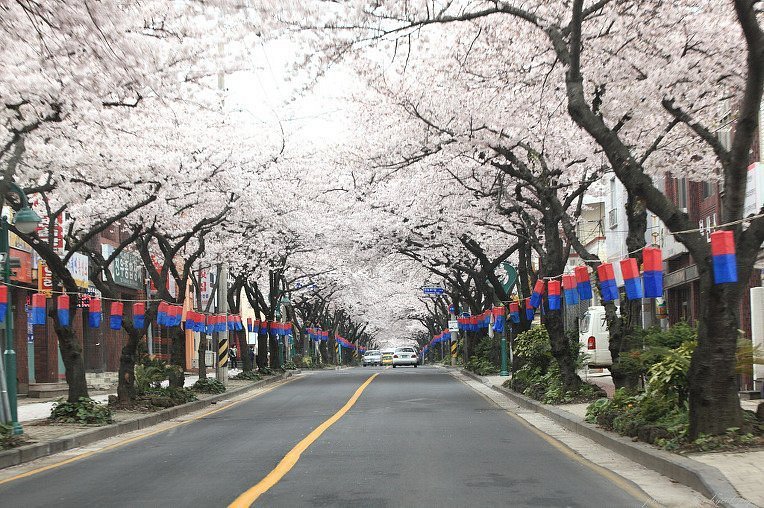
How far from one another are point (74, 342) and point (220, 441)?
5916 millimetres

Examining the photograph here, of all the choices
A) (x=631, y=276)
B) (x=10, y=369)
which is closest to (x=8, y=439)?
(x=10, y=369)

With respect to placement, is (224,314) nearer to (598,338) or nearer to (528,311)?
(528,311)

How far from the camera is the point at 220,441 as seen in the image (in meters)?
15.6

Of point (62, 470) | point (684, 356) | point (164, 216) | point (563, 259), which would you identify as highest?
point (164, 216)

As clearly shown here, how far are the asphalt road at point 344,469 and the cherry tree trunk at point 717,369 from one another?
60.6 inches

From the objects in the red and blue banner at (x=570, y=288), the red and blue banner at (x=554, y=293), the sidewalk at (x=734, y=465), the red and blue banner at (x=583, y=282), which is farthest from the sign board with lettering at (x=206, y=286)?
the sidewalk at (x=734, y=465)

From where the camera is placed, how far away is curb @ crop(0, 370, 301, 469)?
13.6 metres

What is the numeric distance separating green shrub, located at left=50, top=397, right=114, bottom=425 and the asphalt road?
157cm

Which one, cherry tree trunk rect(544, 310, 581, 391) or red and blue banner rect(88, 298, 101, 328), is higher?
red and blue banner rect(88, 298, 101, 328)

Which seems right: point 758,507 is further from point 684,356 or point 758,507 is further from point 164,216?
point 164,216

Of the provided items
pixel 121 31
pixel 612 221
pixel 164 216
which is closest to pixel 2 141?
pixel 121 31

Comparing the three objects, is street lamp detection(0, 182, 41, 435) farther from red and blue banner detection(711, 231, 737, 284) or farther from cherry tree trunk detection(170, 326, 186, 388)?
red and blue banner detection(711, 231, 737, 284)

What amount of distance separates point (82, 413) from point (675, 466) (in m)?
12.4

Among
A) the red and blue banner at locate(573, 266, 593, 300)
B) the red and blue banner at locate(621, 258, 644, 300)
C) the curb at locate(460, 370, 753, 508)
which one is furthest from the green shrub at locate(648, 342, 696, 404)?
the red and blue banner at locate(573, 266, 593, 300)
